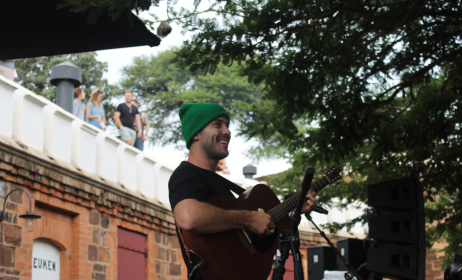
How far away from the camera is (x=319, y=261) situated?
47.7ft

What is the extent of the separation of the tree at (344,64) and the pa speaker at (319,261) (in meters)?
5.10

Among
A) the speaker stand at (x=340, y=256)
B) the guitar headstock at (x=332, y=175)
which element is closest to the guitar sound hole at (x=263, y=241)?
the speaker stand at (x=340, y=256)

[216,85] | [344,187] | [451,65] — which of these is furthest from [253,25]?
[216,85]

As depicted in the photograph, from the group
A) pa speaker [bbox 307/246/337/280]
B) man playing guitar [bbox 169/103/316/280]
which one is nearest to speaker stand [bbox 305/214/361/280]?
man playing guitar [bbox 169/103/316/280]

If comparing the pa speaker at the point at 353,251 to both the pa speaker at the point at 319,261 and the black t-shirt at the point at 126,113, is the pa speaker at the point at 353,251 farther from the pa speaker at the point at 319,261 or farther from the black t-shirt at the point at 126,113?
the black t-shirt at the point at 126,113

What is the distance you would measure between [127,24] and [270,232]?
1.81 meters

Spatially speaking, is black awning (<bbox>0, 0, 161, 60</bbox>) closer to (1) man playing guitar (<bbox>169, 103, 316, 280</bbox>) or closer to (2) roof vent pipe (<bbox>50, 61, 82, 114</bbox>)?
(1) man playing guitar (<bbox>169, 103, 316, 280</bbox>)

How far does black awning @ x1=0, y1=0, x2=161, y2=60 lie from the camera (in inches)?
200

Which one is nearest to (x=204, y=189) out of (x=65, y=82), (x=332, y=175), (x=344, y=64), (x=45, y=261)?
(x=332, y=175)

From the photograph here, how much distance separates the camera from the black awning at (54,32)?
509 cm

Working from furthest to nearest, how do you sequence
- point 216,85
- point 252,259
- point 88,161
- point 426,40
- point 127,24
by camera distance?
1. point 216,85
2. point 88,161
3. point 426,40
4. point 127,24
5. point 252,259

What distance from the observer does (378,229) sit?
6512mm

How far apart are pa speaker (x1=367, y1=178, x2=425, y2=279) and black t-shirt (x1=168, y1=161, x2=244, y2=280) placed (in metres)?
2.02

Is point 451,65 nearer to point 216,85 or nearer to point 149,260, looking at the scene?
point 149,260
